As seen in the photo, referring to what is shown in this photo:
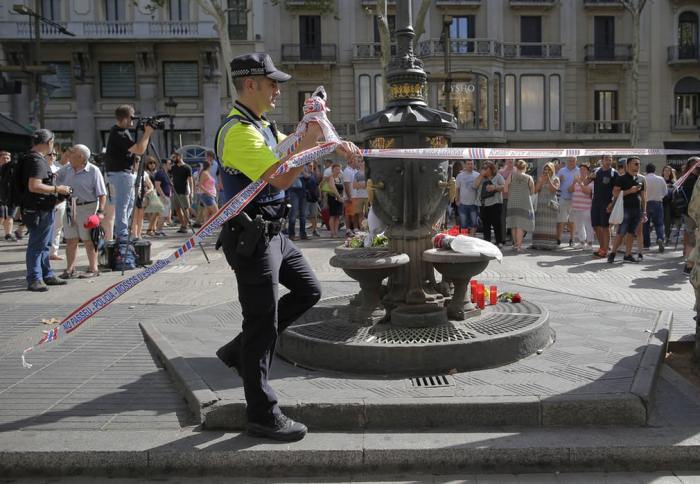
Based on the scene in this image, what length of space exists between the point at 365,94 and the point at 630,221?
2779 cm

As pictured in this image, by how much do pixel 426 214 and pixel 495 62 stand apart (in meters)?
33.6

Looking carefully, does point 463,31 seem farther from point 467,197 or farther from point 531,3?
point 467,197

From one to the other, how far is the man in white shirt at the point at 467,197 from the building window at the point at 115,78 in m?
25.9

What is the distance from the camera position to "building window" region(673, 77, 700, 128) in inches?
1527

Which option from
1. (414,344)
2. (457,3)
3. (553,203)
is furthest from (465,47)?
→ (414,344)

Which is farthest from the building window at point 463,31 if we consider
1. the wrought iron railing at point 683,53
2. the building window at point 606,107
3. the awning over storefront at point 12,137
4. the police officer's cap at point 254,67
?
the police officer's cap at point 254,67

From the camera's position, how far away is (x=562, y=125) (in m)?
38.6


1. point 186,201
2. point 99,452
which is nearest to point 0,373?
point 99,452

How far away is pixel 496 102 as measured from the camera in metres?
37.5

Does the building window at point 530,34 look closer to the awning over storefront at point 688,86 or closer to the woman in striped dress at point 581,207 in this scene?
the awning over storefront at point 688,86

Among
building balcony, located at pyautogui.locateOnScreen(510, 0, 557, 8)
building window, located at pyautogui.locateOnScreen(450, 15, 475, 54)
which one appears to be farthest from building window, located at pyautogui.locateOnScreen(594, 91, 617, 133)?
building window, located at pyautogui.locateOnScreen(450, 15, 475, 54)

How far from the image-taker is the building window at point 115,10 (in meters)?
34.6

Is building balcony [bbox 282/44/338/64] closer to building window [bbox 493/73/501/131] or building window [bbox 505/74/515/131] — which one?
building window [bbox 493/73/501/131]

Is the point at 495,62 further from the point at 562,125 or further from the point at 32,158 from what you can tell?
the point at 32,158
